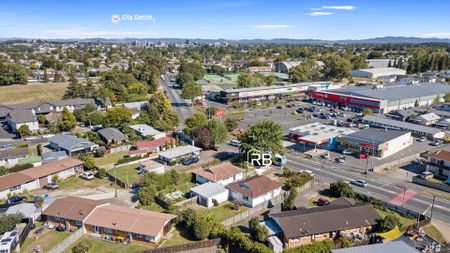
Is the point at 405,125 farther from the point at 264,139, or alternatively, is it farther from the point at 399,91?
the point at 264,139

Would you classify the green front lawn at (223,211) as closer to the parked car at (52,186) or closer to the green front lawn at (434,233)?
the green front lawn at (434,233)

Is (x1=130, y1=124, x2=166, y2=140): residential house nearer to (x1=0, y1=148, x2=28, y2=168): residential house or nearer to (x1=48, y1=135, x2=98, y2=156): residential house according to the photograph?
(x1=48, y1=135, x2=98, y2=156): residential house

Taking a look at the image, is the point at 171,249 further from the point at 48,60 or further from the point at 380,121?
the point at 48,60

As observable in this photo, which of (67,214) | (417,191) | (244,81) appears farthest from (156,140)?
(244,81)

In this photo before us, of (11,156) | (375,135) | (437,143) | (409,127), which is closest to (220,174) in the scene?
(375,135)

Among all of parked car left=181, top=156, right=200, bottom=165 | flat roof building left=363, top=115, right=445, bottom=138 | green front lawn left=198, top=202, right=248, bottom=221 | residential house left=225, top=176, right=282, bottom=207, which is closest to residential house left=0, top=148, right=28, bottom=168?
parked car left=181, top=156, right=200, bottom=165

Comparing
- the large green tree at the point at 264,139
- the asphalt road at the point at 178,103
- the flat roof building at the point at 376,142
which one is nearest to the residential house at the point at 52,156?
the asphalt road at the point at 178,103
